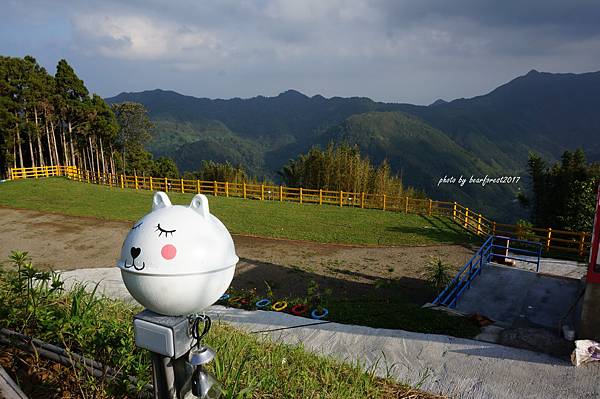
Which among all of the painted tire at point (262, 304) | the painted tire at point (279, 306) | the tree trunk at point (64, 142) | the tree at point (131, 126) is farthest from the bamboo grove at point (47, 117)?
the painted tire at point (279, 306)

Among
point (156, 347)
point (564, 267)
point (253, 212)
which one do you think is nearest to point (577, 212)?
point (564, 267)

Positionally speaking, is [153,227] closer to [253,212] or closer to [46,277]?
[46,277]

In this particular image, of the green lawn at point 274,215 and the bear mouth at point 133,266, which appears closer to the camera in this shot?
the bear mouth at point 133,266

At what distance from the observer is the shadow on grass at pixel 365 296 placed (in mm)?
Answer: 6285

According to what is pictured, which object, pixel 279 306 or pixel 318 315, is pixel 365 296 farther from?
pixel 279 306

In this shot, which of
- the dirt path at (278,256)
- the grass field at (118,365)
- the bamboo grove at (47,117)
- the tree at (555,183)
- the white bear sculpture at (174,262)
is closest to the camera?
the white bear sculpture at (174,262)

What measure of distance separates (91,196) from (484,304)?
809 inches

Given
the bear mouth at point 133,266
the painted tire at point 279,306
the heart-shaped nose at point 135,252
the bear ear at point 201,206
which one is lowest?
the painted tire at point 279,306

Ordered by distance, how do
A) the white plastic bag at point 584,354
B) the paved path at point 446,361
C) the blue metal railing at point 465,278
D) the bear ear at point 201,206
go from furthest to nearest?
the blue metal railing at point 465,278, the white plastic bag at point 584,354, the paved path at point 446,361, the bear ear at point 201,206

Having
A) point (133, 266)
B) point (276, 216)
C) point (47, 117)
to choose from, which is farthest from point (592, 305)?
point (47, 117)

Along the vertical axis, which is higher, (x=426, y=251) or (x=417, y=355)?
(x=417, y=355)

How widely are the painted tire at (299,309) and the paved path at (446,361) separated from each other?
2.03 feet

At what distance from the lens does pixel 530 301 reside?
8.50m

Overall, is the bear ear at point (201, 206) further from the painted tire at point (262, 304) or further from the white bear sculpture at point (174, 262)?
the painted tire at point (262, 304)
